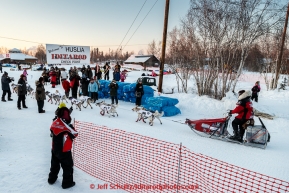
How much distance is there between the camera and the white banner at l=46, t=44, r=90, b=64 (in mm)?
16703

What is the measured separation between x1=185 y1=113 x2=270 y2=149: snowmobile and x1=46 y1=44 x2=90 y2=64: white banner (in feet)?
45.2

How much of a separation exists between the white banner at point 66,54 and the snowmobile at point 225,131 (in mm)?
13781

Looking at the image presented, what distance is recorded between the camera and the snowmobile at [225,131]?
573 centimetres

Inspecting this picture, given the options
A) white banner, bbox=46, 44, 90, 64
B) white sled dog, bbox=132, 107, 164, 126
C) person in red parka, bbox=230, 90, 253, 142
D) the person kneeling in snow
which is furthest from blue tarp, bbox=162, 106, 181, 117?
white banner, bbox=46, 44, 90, 64

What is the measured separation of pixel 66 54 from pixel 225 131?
14918mm

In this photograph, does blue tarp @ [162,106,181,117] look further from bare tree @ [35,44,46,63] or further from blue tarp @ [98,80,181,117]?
bare tree @ [35,44,46,63]

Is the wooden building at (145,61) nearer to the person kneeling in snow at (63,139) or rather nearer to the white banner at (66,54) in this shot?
the white banner at (66,54)

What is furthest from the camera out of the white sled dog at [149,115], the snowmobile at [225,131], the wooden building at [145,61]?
the wooden building at [145,61]

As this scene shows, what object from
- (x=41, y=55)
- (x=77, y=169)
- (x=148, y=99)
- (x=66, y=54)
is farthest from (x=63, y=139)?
(x=41, y=55)

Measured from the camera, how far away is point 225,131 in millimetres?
6258

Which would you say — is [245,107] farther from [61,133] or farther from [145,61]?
[145,61]

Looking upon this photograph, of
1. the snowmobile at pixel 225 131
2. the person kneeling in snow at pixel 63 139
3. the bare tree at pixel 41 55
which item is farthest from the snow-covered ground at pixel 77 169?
the bare tree at pixel 41 55

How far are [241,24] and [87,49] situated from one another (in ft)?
40.5

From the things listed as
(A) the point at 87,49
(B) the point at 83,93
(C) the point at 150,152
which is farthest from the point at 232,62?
(A) the point at 87,49
